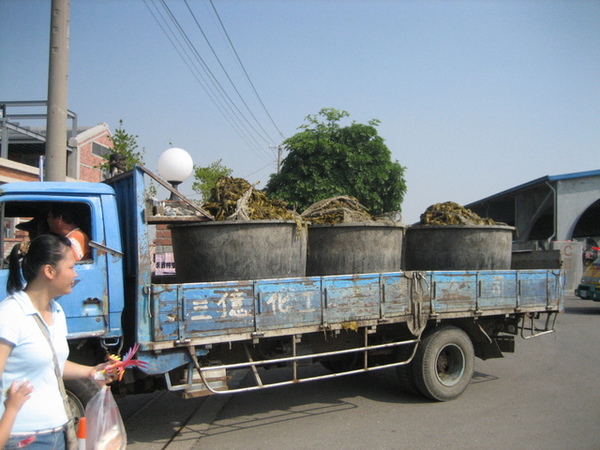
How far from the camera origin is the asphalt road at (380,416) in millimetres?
4645

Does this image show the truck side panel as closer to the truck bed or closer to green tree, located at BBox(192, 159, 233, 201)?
the truck bed

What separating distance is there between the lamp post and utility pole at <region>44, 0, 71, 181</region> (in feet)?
4.16

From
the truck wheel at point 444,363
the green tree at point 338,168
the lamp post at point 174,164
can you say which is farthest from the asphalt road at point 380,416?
the green tree at point 338,168

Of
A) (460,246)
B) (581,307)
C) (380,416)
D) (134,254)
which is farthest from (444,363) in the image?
(581,307)

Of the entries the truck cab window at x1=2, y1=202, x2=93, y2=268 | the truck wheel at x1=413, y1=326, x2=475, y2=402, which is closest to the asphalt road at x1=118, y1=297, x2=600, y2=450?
the truck wheel at x1=413, y1=326, x2=475, y2=402

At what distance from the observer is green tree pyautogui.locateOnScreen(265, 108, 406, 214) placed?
14.5 m

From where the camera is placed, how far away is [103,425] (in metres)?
2.48

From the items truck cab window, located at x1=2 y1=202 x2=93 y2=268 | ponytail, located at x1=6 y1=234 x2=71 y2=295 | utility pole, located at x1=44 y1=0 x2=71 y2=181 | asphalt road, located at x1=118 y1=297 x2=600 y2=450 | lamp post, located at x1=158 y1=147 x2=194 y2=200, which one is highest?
utility pole, located at x1=44 y1=0 x2=71 y2=181

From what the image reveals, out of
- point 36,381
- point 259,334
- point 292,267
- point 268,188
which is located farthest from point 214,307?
point 268,188

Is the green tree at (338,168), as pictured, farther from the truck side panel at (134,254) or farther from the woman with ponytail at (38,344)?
the woman with ponytail at (38,344)

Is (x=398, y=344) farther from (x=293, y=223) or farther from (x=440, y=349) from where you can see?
(x=293, y=223)

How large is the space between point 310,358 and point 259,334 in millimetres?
808

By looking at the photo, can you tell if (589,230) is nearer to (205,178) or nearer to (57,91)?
(205,178)

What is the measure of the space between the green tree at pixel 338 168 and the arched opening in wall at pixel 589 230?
47.7 ft
